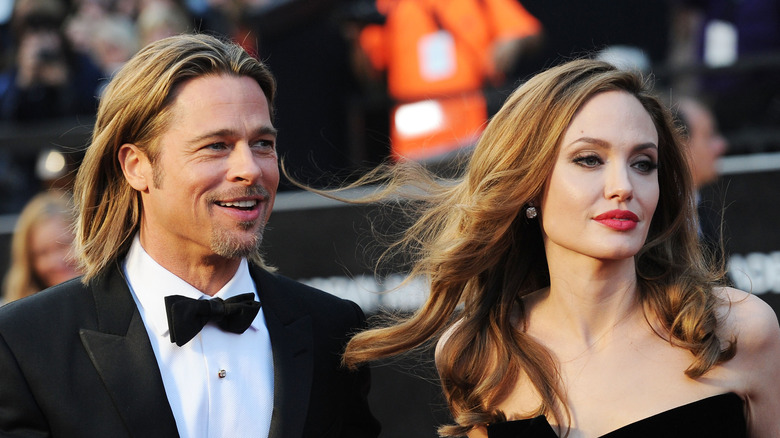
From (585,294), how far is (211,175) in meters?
1.26

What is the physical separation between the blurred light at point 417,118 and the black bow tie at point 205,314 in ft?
13.4

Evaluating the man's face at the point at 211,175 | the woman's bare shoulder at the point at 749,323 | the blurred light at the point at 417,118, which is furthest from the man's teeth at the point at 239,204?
A: the blurred light at the point at 417,118

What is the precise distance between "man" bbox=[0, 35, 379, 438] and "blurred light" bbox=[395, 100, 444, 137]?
372 centimetres

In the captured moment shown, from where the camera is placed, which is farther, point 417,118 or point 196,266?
point 417,118

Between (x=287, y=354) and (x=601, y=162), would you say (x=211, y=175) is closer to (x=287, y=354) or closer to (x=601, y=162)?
(x=287, y=354)

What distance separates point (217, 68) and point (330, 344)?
985 mm

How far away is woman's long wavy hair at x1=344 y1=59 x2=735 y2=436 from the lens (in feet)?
11.9

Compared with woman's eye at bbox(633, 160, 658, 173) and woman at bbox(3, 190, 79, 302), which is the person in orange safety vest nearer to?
woman at bbox(3, 190, 79, 302)

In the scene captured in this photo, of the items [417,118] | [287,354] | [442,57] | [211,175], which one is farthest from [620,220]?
[442,57]

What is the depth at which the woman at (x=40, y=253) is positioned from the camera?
228 inches

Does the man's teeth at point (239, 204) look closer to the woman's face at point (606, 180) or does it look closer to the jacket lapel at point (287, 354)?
the jacket lapel at point (287, 354)

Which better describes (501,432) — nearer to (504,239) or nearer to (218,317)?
(504,239)

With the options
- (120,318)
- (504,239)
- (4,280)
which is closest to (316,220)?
(4,280)

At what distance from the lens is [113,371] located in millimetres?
3318
